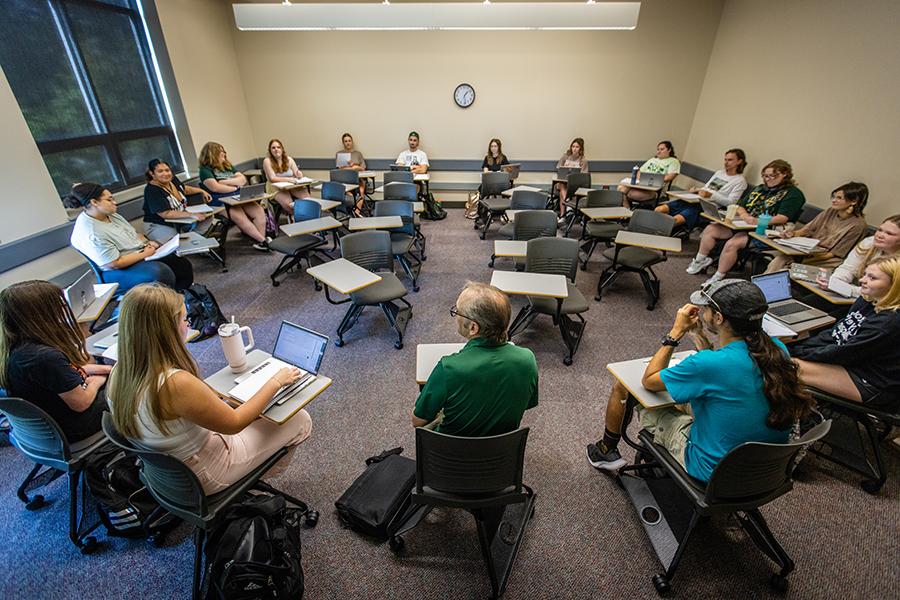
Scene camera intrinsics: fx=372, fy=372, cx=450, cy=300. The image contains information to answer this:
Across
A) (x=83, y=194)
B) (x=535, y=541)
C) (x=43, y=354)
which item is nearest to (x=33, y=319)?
(x=43, y=354)

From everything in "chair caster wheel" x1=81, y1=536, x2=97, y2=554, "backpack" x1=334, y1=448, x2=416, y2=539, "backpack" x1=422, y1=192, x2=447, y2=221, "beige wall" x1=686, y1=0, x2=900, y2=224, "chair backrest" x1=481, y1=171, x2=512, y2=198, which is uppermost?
"beige wall" x1=686, y1=0, x2=900, y2=224

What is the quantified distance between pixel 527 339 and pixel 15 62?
577 cm

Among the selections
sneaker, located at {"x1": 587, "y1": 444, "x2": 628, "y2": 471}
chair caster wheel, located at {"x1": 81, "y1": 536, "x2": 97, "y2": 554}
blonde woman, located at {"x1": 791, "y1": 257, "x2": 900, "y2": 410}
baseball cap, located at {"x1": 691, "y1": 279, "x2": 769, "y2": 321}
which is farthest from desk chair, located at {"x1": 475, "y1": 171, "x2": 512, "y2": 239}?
chair caster wheel, located at {"x1": 81, "y1": 536, "x2": 97, "y2": 554}

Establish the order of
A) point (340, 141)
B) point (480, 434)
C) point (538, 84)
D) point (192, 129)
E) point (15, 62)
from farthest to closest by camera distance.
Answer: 1. point (340, 141)
2. point (538, 84)
3. point (192, 129)
4. point (15, 62)
5. point (480, 434)

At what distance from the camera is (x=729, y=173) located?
551cm

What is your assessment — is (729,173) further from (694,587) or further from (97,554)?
(97,554)

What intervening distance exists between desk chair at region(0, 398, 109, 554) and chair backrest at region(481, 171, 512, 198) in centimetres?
573

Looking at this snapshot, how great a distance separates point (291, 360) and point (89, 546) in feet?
4.62

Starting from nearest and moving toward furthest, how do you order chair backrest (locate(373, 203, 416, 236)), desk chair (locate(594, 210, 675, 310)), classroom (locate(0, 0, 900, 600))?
classroom (locate(0, 0, 900, 600))
desk chair (locate(594, 210, 675, 310))
chair backrest (locate(373, 203, 416, 236))

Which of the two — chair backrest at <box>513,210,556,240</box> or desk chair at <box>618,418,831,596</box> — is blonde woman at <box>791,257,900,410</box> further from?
chair backrest at <box>513,210,556,240</box>

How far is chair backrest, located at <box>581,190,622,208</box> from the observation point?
17.9ft

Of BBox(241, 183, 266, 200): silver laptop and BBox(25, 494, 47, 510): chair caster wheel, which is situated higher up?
BBox(241, 183, 266, 200): silver laptop

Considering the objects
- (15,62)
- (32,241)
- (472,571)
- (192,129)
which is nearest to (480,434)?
(472,571)

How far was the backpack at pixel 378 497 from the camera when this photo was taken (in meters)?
2.04
